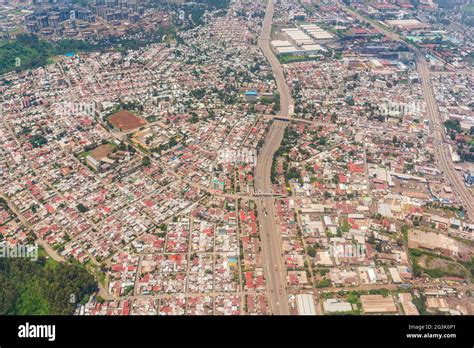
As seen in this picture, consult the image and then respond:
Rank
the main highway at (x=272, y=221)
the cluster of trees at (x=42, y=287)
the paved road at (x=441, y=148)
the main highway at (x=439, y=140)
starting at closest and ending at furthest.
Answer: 1. the cluster of trees at (x=42, y=287)
2. the main highway at (x=272, y=221)
3. the paved road at (x=441, y=148)
4. the main highway at (x=439, y=140)

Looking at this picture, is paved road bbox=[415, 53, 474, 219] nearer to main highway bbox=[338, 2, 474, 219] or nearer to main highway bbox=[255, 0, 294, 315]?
main highway bbox=[338, 2, 474, 219]

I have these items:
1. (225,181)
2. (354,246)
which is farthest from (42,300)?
(354,246)

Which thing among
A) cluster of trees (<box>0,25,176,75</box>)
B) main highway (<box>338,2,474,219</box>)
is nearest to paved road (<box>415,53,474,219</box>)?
main highway (<box>338,2,474,219</box>)

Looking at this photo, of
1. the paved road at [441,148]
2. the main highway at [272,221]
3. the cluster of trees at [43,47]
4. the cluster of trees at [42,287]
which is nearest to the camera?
Answer: the cluster of trees at [42,287]

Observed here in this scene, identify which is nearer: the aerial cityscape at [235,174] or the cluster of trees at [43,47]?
the aerial cityscape at [235,174]

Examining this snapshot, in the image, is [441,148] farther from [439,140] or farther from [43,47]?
[43,47]

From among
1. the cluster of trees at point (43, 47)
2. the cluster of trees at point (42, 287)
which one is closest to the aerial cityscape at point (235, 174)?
the cluster of trees at point (42, 287)

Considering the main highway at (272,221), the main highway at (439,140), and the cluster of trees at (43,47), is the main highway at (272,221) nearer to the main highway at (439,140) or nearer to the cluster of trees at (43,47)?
the main highway at (439,140)
